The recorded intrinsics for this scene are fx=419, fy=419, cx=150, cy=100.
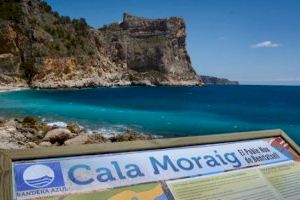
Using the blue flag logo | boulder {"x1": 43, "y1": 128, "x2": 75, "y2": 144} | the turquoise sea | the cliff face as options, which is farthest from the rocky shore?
the cliff face

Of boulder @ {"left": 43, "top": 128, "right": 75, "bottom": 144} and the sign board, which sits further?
boulder @ {"left": 43, "top": 128, "right": 75, "bottom": 144}

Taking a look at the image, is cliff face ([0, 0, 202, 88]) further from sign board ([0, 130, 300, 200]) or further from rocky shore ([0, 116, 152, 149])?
sign board ([0, 130, 300, 200])

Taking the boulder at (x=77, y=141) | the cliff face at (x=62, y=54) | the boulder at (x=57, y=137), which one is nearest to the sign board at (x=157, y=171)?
the boulder at (x=77, y=141)

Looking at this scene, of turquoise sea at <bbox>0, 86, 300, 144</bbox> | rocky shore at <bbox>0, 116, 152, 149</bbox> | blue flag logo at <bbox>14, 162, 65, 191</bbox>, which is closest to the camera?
blue flag logo at <bbox>14, 162, 65, 191</bbox>

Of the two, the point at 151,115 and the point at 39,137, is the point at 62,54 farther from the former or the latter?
the point at 39,137

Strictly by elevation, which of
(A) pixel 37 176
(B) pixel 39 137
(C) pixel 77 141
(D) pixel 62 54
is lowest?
(A) pixel 37 176

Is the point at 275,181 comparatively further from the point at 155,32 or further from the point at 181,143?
the point at 155,32

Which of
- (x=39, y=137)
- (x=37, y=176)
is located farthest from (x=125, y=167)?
(x=39, y=137)

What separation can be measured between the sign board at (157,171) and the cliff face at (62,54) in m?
68.8

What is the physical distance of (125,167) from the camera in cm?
345

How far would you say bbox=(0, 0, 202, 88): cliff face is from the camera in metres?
73.3

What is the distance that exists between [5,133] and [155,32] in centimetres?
14462

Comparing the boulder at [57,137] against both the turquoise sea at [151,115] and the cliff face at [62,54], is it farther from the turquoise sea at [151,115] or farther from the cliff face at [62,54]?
the cliff face at [62,54]

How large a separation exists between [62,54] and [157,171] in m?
78.8
